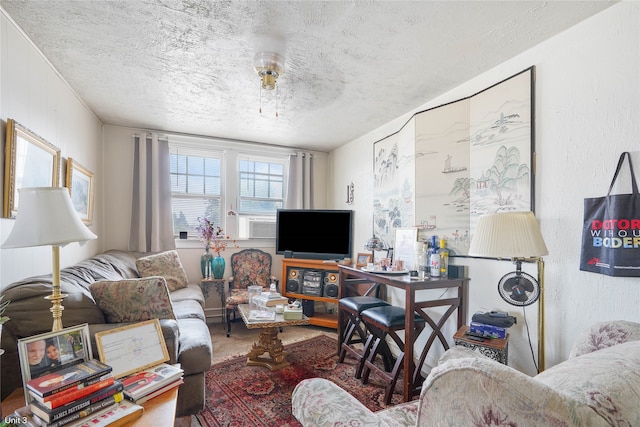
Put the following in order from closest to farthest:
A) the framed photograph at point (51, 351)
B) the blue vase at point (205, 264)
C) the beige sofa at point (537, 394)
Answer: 1. the beige sofa at point (537, 394)
2. the framed photograph at point (51, 351)
3. the blue vase at point (205, 264)

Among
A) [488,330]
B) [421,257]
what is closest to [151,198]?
[421,257]

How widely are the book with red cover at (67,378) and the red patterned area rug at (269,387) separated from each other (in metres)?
1.02

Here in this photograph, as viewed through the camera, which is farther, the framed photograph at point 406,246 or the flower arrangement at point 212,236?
the flower arrangement at point 212,236

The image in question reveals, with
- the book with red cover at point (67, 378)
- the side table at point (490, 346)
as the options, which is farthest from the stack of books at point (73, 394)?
the side table at point (490, 346)

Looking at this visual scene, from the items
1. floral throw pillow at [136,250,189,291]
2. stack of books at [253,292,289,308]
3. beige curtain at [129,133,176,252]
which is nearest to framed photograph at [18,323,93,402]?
stack of books at [253,292,289,308]

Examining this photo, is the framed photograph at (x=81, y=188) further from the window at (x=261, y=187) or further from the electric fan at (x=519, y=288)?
the electric fan at (x=519, y=288)

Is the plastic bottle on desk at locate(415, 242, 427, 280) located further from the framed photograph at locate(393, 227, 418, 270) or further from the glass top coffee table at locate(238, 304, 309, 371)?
the glass top coffee table at locate(238, 304, 309, 371)

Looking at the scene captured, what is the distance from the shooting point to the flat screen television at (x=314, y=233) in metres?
3.88

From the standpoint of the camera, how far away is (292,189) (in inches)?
177

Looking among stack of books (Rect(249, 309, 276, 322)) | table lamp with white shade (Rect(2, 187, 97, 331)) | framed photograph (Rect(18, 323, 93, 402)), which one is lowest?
stack of books (Rect(249, 309, 276, 322))

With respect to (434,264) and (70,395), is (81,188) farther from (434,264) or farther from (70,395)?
(434,264)

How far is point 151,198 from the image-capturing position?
378 centimetres

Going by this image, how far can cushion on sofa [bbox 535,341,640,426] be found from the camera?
1.85ft

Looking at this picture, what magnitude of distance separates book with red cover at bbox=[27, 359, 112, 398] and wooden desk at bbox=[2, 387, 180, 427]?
0.72ft
